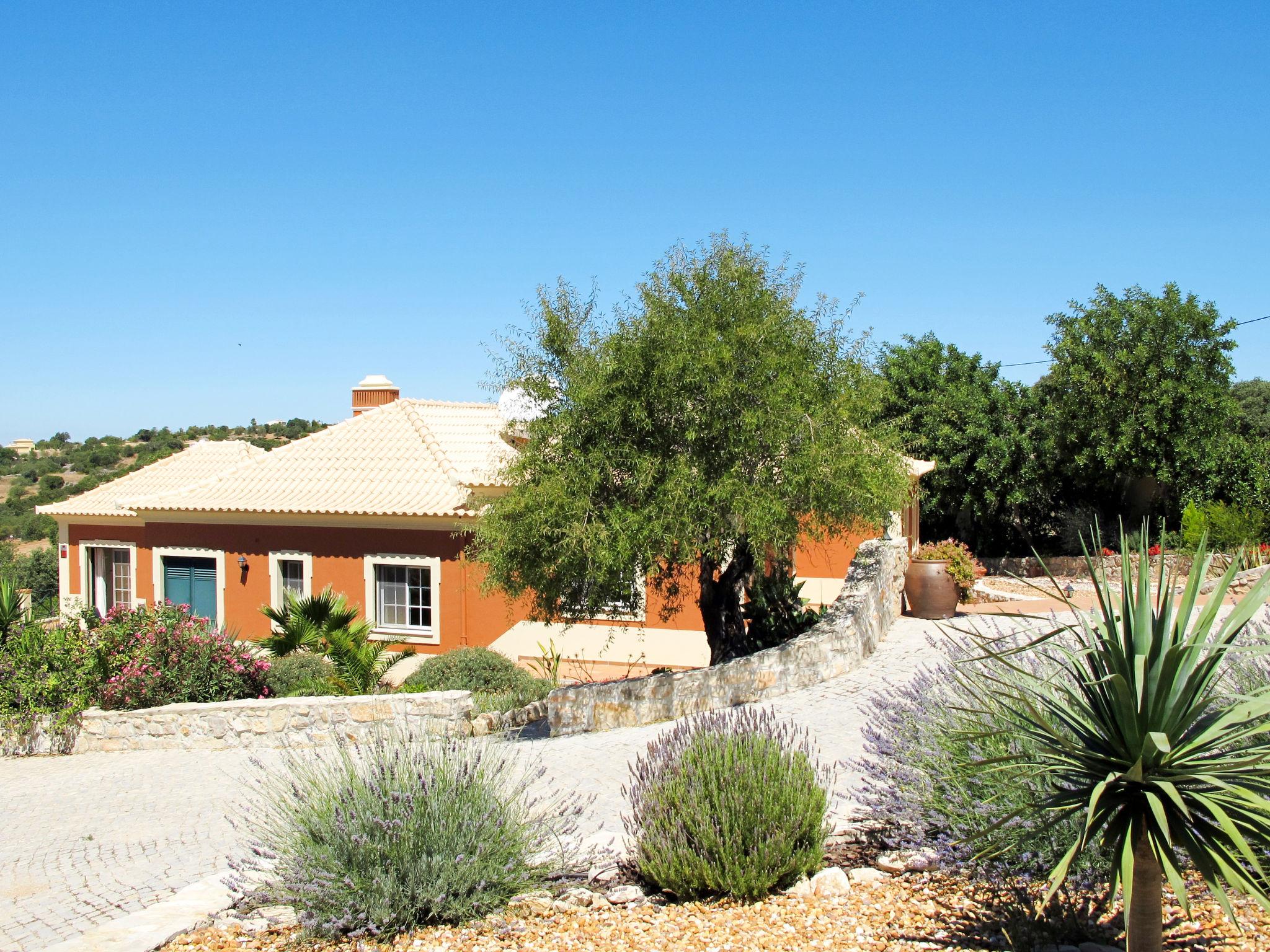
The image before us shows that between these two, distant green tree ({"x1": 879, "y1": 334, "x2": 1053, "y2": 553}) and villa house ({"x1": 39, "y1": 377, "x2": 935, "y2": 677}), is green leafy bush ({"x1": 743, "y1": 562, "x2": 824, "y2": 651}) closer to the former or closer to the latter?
villa house ({"x1": 39, "y1": 377, "x2": 935, "y2": 677})

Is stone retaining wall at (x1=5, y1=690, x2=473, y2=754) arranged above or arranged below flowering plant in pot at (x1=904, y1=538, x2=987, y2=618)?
below

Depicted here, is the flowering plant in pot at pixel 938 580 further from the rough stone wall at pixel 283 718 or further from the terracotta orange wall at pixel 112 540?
the terracotta orange wall at pixel 112 540

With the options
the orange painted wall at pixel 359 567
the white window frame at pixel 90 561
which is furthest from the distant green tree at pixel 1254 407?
the white window frame at pixel 90 561

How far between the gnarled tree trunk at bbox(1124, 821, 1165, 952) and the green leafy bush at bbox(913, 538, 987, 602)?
429 inches

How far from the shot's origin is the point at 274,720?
1195 cm

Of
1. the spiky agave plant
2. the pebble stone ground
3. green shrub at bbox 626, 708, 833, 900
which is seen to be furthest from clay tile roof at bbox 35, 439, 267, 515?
the spiky agave plant

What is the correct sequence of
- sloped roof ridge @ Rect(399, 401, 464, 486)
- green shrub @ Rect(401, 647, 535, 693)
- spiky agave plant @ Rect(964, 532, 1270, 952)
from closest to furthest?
spiky agave plant @ Rect(964, 532, 1270, 952) < green shrub @ Rect(401, 647, 535, 693) < sloped roof ridge @ Rect(399, 401, 464, 486)

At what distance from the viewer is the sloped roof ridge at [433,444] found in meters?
19.0

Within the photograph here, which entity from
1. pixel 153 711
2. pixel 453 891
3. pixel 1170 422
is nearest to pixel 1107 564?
pixel 1170 422

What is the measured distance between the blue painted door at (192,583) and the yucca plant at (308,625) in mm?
4871

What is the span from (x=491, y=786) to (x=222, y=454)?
2215 centimetres

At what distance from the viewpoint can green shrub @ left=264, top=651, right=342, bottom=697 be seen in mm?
13969

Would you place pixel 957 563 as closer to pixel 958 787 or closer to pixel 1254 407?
pixel 958 787

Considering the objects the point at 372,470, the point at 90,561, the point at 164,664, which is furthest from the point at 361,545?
the point at 90,561
